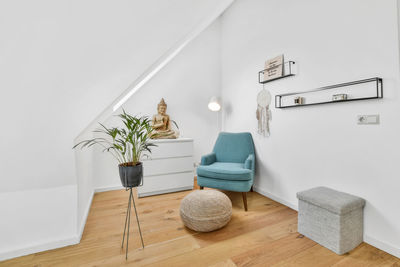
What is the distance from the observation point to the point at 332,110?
1658 mm

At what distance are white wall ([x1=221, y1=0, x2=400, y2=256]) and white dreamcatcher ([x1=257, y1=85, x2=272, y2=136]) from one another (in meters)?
0.09

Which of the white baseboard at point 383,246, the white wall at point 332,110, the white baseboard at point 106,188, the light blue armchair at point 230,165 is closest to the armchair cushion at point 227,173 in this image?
the light blue armchair at point 230,165

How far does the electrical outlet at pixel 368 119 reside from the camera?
138 cm

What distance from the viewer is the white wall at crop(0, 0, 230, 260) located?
30.9 inches

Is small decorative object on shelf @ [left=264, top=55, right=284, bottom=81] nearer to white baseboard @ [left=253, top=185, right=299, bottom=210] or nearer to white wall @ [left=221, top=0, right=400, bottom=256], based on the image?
white wall @ [left=221, top=0, right=400, bottom=256]

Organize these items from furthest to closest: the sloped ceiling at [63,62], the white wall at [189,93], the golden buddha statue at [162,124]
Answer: the white wall at [189,93], the golden buddha statue at [162,124], the sloped ceiling at [63,62]

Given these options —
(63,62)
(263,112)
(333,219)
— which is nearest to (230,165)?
(263,112)

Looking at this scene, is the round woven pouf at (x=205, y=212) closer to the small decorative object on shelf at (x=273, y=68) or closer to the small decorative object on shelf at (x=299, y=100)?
the small decorative object on shelf at (x=299, y=100)

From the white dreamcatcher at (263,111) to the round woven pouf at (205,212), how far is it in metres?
1.16

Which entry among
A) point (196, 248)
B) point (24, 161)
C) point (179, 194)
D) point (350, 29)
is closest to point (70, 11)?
point (24, 161)

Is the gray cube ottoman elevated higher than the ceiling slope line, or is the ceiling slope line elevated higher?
the ceiling slope line

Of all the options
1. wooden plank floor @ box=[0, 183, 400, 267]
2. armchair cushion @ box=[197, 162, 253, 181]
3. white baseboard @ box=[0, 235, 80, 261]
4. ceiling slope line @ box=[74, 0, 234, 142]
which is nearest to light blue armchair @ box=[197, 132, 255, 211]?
armchair cushion @ box=[197, 162, 253, 181]

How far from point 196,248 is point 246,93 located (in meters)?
2.13

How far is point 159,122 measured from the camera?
111 inches
